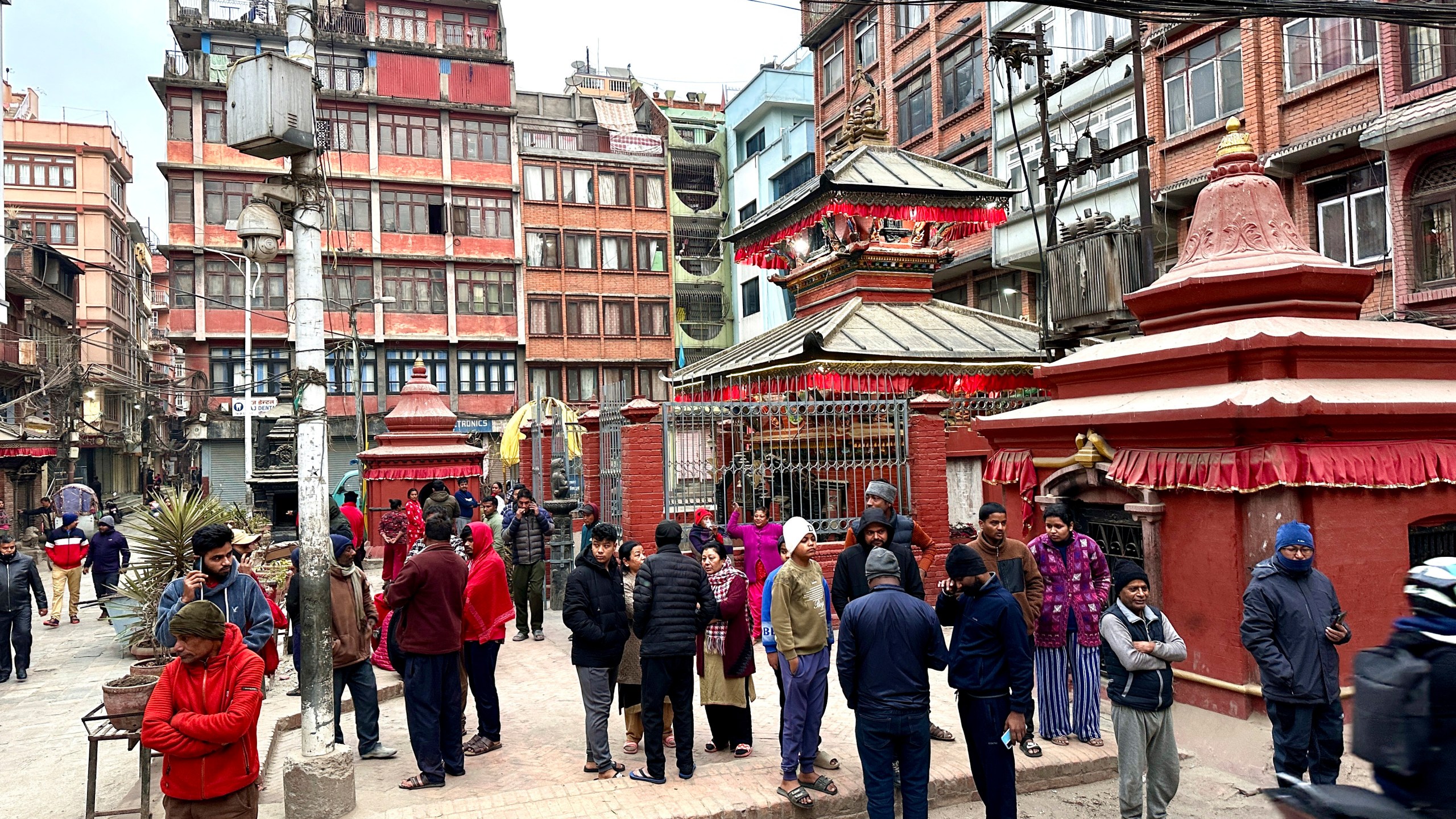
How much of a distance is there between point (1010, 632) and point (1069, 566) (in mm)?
1981

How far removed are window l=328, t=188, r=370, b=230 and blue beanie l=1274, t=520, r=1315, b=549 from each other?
39182mm

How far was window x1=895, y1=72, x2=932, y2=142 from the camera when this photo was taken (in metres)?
32.9

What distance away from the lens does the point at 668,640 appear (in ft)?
21.0

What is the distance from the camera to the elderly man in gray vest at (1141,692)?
5379mm

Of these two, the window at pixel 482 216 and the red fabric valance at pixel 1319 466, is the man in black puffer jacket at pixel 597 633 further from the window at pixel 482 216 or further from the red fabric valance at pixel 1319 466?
the window at pixel 482 216

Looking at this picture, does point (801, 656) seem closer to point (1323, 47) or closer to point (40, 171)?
point (1323, 47)

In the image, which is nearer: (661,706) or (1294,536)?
(1294,536)

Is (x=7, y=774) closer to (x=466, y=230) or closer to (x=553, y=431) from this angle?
(x=553, y=431)

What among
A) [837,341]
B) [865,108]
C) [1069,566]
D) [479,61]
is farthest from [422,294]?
[1069,566]

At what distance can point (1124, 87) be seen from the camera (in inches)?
917

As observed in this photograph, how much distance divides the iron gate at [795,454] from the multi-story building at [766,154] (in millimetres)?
26870

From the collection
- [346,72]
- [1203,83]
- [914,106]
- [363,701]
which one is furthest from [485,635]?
[346,72]

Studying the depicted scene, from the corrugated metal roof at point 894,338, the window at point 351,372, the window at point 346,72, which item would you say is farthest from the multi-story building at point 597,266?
the corrugated metal roof at point 894,338

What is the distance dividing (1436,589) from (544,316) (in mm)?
40823
